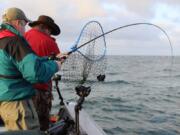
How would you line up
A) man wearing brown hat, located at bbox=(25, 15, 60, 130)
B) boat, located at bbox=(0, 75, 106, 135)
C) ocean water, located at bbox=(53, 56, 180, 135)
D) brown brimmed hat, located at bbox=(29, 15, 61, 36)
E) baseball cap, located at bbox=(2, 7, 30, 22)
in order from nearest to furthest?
baseball cap, located at bbox=(2, 7, 30, 22) → boat, located at bbox=(0, 75, 106, 135) → man wearing brown hat, located at bbox=(25, 15, 60, 130) → brown brimmed hat, located at bbox=(29, 15, 61, 36) → ocean water, located at bbox=(53, 56, 180, 135)

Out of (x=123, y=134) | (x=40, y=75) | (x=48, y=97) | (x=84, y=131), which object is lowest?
(x=123, y=134)

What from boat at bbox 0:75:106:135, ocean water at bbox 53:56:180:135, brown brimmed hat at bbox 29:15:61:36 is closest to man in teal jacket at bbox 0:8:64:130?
boat at bbox 0:75:106:135

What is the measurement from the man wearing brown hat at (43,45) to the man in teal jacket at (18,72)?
1060mm

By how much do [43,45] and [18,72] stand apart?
1328 millimetres

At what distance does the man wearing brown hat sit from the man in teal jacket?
3.48 ft

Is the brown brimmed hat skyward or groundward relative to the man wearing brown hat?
skyward

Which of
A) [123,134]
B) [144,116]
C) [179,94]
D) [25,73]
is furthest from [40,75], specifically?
[179,94]

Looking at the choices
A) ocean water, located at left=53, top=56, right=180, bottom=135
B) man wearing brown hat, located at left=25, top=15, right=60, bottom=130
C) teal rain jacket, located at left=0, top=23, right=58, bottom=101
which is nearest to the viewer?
teal rain jacket, located at left=0, top=23, right=58, bottom=101

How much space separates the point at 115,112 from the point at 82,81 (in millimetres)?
8355

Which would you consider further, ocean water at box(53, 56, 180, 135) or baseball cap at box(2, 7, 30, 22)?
ocean water at box(53, 56, 180, 135)

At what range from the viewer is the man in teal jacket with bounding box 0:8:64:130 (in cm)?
474

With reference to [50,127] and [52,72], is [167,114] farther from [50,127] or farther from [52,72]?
[52,72]

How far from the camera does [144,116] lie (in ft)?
44.3

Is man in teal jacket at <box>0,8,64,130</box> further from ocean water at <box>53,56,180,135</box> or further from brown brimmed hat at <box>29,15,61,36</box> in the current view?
ocean water at <box>53,56,180,135</box>
